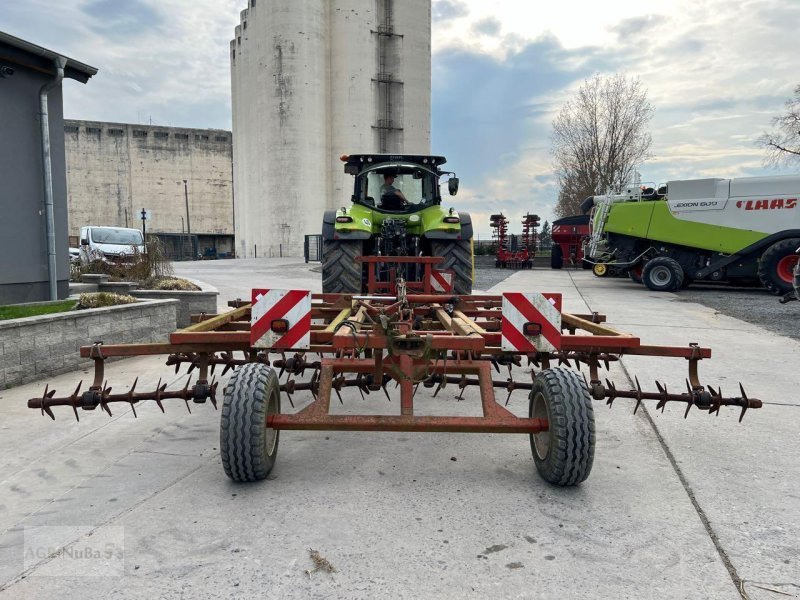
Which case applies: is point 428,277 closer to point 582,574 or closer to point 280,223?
point 582,574

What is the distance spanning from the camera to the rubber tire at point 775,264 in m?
13.1

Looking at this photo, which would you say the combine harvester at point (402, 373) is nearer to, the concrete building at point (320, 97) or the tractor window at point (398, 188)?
the tractor window at point (398, 188)

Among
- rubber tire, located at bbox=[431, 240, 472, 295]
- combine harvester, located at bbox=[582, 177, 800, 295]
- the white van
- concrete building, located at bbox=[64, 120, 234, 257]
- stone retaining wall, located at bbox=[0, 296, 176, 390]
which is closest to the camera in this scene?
stone retaining wall, located at bbox=[0, 296, 176, 390]

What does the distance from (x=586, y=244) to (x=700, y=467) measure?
1639cm

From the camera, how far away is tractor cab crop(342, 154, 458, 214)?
784 centimetres

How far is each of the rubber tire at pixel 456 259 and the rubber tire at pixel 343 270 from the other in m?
1.05

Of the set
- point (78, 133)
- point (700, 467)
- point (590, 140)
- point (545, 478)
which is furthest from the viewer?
point (78, 133)

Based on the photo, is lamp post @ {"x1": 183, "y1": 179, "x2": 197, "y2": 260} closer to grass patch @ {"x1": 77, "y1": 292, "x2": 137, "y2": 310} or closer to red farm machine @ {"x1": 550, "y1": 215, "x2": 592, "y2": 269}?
red farm machine @ {"x1": 550, "y1": 215, "x2": 592, "y2": 269}

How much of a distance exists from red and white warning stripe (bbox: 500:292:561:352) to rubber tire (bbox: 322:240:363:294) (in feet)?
12.4

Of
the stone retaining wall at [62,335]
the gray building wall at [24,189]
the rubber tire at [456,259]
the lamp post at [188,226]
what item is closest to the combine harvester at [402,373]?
the stone retaining wall at [62,335]

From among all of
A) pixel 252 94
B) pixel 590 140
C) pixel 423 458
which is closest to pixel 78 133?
pixel 252 94

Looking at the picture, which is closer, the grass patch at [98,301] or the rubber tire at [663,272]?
the grass patch at [98,301]

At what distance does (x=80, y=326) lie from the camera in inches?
226

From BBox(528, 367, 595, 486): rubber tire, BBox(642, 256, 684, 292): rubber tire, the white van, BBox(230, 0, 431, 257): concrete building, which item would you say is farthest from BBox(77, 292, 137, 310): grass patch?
BBox(230, 0, 431, 257): concrete building
